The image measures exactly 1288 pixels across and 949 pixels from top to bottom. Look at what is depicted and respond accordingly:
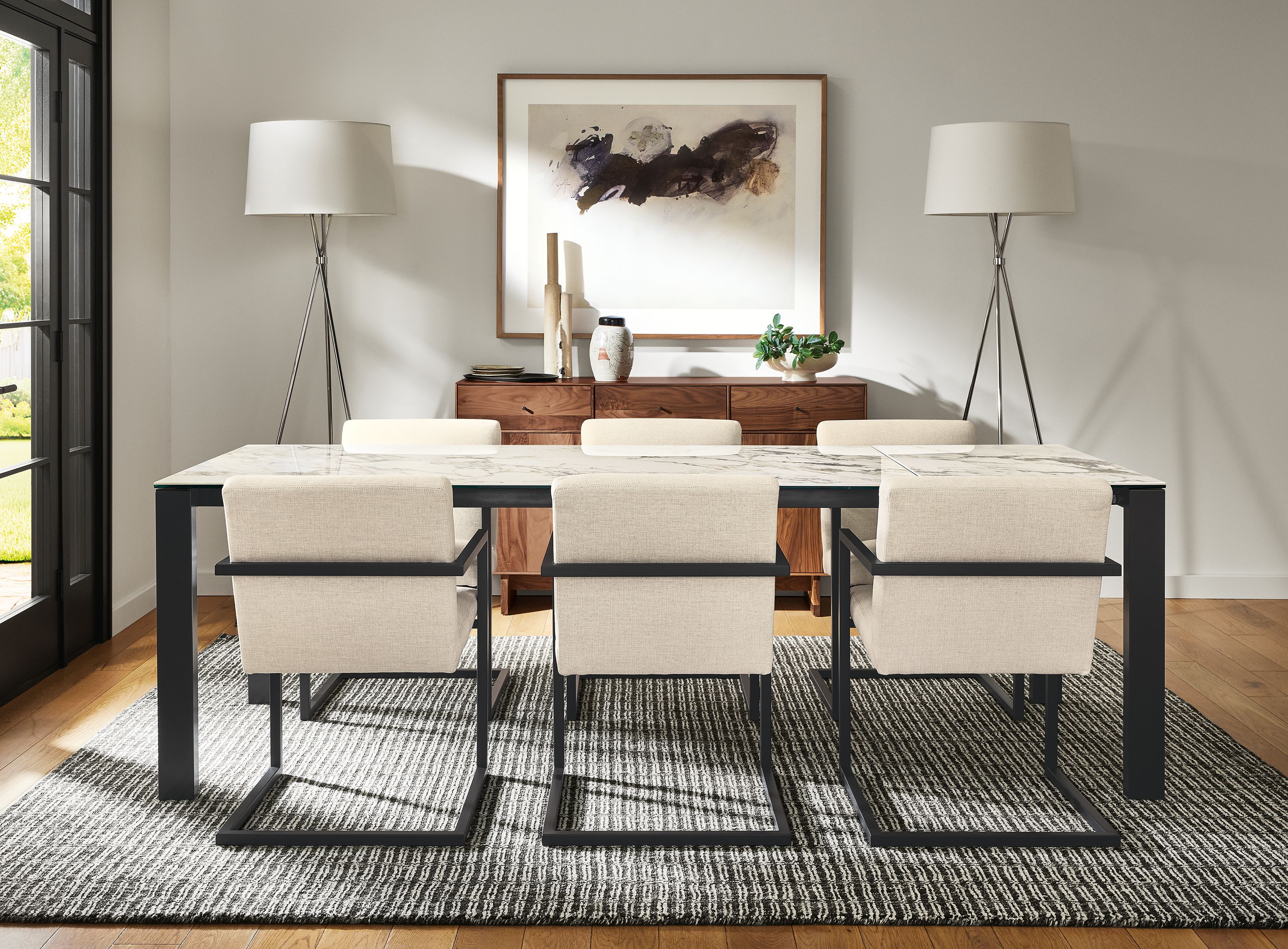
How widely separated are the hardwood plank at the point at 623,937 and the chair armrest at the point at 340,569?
2.53 ft

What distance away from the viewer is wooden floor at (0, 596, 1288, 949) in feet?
6.55

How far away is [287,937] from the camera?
2.01 m

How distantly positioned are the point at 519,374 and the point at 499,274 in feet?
1.64

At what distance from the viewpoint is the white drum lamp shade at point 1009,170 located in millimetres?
3926

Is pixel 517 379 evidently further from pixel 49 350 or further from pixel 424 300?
pixel 49 350

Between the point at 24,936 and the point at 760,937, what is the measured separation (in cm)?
138

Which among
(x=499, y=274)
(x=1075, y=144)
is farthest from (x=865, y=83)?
(x=499, y=274)

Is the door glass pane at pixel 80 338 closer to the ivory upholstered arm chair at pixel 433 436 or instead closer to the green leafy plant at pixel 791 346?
the ivory upholstered arm chair at pixel 433 436

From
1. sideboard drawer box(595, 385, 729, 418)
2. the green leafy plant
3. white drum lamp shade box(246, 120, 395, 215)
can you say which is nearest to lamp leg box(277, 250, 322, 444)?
white drum lamp shade box(246, 120, 395, 215)

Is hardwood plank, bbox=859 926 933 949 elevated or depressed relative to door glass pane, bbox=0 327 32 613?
depressed

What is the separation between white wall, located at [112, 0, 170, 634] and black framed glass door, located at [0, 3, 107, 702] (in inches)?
4.9

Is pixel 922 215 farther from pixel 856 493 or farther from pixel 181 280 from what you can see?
pixel 181 280

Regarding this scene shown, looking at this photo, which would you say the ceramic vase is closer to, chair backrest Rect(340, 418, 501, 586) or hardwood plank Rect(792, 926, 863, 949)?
chair backrest Rect(340, 418, 501, 586)

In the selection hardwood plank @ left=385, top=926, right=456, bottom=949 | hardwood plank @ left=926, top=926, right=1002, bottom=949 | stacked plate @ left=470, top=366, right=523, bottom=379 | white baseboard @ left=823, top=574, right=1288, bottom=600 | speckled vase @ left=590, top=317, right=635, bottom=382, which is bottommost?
hardwood plank @ left=385, top=926, right=456, bottom=949
